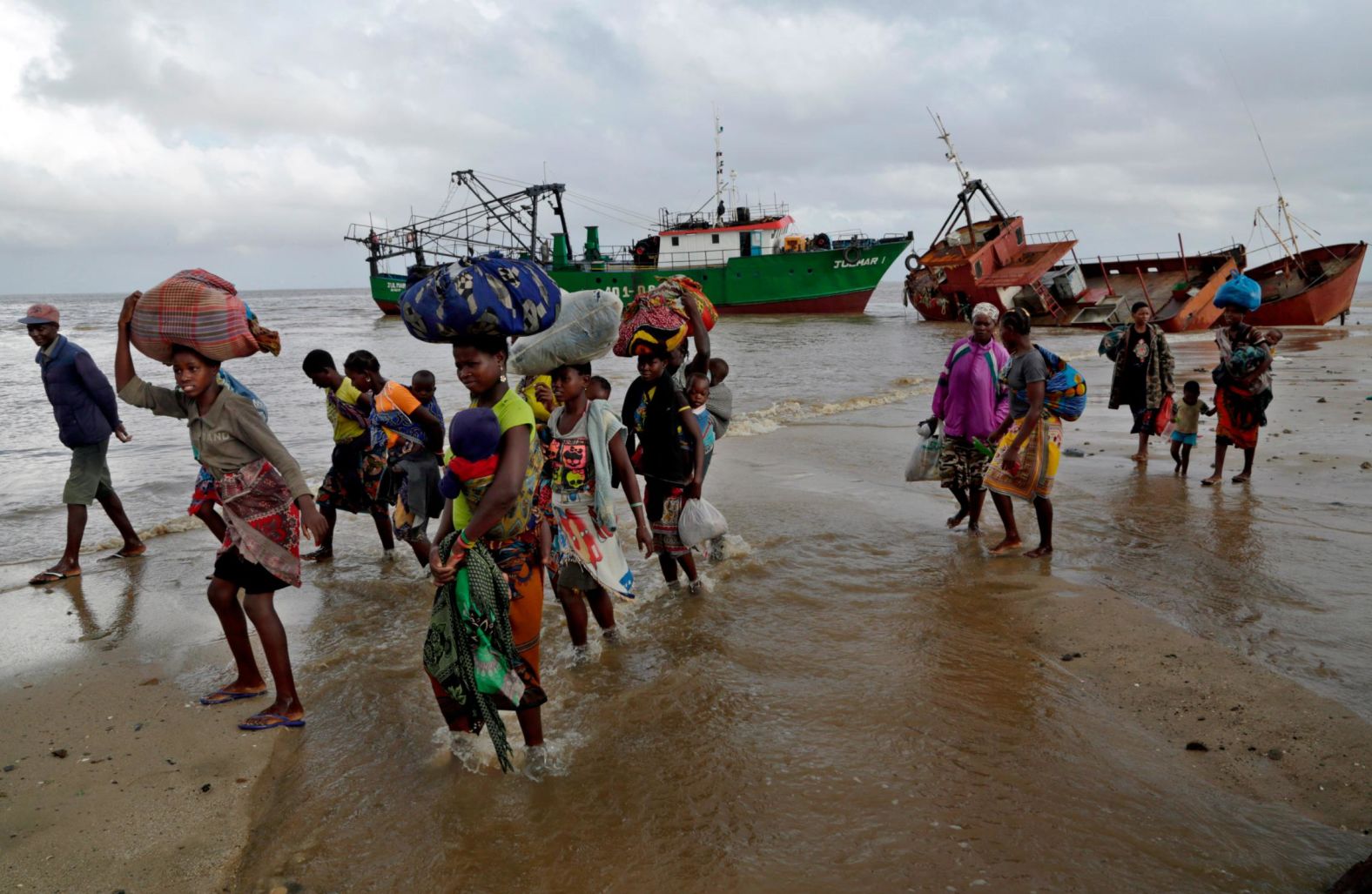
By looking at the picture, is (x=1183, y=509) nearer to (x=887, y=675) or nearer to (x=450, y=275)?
(x=887, y=675)

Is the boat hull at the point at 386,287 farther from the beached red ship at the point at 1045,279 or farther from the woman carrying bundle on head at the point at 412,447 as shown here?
the woman carrying bundle on head at the point at 412,447

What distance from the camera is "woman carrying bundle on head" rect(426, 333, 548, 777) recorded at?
276 centimetres

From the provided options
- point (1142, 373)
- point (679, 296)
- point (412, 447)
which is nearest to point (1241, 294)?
point (1142, 373)

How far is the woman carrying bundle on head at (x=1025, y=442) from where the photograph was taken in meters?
5.17

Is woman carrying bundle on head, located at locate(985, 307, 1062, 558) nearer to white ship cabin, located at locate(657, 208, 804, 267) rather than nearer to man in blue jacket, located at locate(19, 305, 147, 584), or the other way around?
man in blue jacket, located at locate(19, 305, 147, 584)

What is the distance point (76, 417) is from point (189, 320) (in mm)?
3006

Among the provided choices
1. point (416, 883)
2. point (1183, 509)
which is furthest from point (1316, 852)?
point (1183, 509)

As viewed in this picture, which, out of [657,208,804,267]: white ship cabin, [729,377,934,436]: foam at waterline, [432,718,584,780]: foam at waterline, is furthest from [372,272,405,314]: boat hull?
[432,718,584,780]: foam at waterline

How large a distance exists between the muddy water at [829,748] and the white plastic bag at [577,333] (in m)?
1.44

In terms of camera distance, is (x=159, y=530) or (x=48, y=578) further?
(x=159, y=530)

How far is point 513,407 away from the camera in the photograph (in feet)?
9.34

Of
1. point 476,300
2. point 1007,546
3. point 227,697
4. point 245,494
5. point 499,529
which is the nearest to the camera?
point 476,300

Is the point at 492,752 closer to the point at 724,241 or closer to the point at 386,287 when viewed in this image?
the point at 724,241

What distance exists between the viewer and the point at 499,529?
2924mm
